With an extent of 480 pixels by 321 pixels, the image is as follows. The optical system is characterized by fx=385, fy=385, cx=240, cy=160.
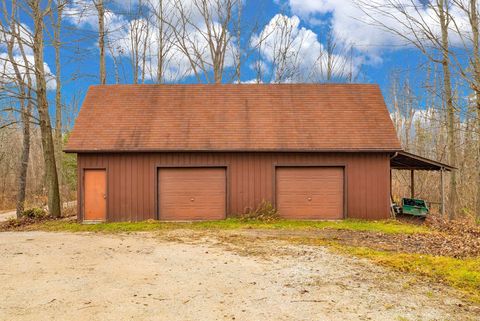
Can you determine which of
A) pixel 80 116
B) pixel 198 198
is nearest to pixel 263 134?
pixel 198 198

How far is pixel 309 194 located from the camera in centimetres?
1390

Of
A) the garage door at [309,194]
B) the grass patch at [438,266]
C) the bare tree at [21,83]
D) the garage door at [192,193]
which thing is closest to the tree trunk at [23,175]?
the bare tree at [21,83]

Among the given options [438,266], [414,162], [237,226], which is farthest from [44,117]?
[414,162]

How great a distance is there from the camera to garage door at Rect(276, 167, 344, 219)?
13844mm

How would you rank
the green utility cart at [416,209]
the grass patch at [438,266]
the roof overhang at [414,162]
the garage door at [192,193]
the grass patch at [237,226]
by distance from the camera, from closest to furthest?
the grass patch at [438,266] < the grass patch at [237,226] < the garage door at [192,193] < the roof overhang at [414,162] < the green utility cart at [416,209]

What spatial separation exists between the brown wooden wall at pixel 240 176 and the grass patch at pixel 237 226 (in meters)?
0.64

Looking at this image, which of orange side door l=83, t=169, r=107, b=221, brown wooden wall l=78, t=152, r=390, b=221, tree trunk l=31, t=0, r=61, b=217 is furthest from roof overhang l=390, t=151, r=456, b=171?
tree trunk l=31, t=0, r=61, b=217

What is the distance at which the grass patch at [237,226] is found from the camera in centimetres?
1199

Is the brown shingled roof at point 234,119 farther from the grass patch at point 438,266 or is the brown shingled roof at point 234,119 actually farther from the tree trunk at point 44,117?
the grass patch at point 438,266

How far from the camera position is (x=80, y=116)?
14750mm

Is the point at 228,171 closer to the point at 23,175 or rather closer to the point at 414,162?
the point at 414,162

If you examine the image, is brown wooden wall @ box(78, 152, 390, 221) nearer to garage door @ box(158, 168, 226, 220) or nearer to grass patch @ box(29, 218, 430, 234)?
garage door @ box(158, 168, 226, 220)

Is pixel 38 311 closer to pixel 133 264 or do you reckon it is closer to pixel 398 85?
pixel 133 264

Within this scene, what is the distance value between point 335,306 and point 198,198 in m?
9.30
